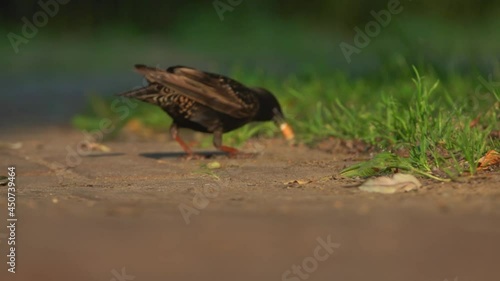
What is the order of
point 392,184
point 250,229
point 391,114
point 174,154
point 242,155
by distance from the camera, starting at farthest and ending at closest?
point 174,154
point 242,155
point 391,114
point 392,184
point 250,229

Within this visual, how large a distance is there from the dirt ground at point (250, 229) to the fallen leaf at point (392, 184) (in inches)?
3.3

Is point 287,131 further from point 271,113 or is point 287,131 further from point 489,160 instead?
point 489,160

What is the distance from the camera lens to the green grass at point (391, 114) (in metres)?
6.87

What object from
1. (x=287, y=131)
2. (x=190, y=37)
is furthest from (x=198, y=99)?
(x=190, y=37)

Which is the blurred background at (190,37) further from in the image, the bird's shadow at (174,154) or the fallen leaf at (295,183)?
the fallen leaf at (295,183)

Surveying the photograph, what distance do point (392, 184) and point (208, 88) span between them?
3160 millimetres

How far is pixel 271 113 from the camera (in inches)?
371

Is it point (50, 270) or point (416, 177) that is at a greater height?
point (50, 270)

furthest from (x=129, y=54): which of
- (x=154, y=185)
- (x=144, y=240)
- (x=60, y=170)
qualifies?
(x=144, y=240)

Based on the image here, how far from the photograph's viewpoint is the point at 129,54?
1772cm

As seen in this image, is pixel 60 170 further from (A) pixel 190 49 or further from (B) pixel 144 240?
(A) pixel 190 49

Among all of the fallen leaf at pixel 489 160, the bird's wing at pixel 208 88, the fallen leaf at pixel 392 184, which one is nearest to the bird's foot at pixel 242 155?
the bird's wing at pixel 208 88

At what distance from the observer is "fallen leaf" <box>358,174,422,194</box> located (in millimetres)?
6009

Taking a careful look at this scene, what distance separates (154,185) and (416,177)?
1.46 m
